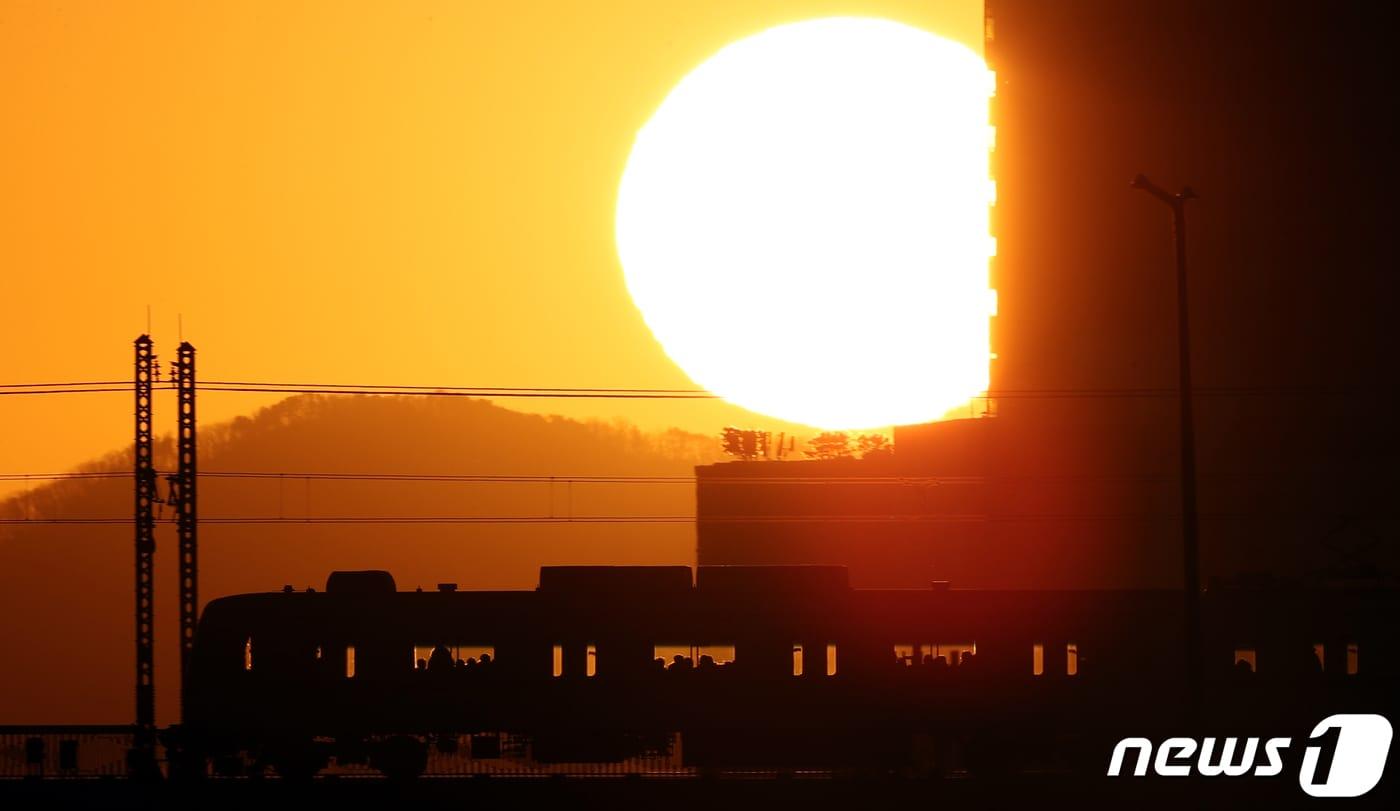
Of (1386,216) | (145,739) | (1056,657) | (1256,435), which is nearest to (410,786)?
(145,739)

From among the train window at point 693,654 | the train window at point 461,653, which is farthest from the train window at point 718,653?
the train window at point 461,653

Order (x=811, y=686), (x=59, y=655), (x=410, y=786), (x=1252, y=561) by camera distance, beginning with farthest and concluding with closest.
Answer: (x=59, y=655), (x=1252, y=561), (x=811, y=686), (x=410, y=786)

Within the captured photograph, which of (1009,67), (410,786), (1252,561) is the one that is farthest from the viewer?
(1009,67)

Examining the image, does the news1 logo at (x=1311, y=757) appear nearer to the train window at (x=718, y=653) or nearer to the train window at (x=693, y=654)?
the train window at (x=718, y=653)

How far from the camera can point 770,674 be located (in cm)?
3972

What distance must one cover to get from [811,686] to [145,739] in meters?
15.8

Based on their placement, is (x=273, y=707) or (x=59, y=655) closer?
(x=273, y=707)

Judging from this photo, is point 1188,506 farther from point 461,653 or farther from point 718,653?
point 461,653

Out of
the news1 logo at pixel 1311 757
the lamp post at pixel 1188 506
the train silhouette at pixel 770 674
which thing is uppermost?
the lamp post at pixel 1188 506

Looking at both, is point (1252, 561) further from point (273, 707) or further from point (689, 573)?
point (273, 707)

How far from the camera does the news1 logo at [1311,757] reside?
34312mm

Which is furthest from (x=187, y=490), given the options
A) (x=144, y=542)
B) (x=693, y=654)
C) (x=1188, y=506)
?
(x=1188, y=506)

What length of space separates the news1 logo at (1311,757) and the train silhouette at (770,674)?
88 cm

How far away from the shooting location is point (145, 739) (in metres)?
40.8
